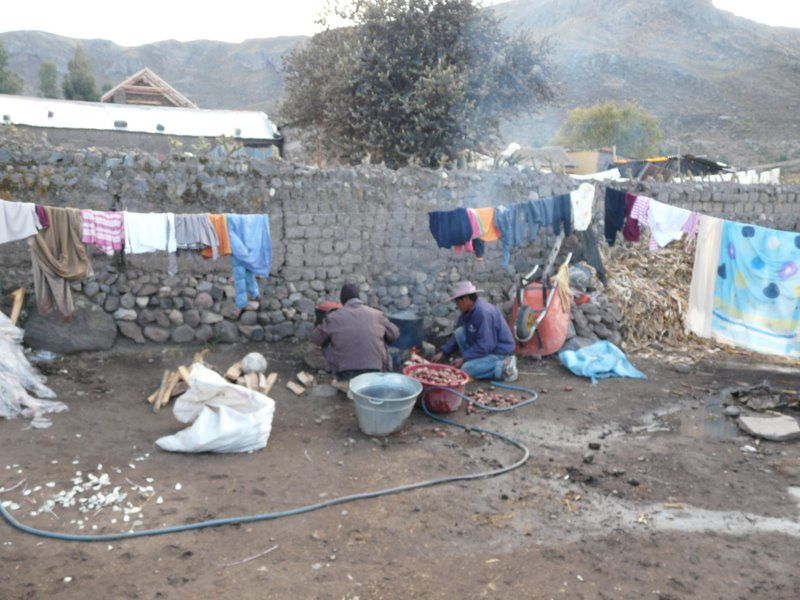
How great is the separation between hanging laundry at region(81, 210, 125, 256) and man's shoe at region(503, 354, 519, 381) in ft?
15.6

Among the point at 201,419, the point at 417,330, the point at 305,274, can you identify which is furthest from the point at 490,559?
the point at 305,274

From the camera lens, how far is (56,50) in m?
65.9

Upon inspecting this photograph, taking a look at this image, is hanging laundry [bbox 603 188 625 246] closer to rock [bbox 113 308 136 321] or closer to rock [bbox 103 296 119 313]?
rock [bbox 113 308 136 321]

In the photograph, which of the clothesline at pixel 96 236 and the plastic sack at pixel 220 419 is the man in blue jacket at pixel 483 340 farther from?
the plastic sack at pixel 220 419

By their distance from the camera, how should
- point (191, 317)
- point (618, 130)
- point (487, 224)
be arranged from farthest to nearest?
point (618, 130), point (487, 224), point (191, 317)

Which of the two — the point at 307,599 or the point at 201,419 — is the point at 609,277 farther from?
the point at 307,599

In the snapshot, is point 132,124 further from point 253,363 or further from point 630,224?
point 630,224

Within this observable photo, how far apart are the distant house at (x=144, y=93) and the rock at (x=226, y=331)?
20.3 metres

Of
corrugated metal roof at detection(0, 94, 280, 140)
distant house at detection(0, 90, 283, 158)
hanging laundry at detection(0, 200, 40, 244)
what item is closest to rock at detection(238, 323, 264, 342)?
hanging laundry at detection(0, 200, 40, 244)

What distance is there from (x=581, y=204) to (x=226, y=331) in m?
5.33

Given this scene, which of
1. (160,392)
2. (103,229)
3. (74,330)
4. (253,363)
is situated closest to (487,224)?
(253,363)

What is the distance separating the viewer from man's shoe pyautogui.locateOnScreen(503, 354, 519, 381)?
7.34m

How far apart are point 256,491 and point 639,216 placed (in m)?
6.71

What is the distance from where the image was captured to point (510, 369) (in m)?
7.37
